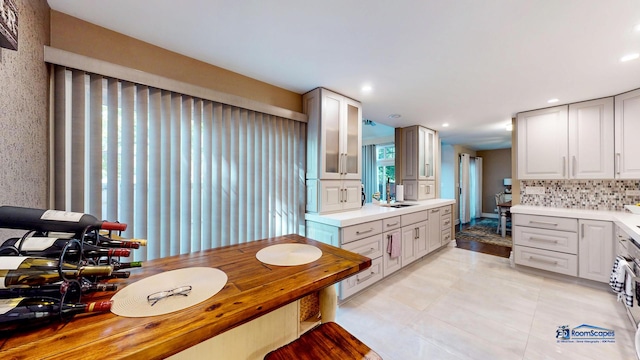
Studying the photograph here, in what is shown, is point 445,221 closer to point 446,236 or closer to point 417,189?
point 446,236

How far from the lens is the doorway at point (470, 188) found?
6340 mm

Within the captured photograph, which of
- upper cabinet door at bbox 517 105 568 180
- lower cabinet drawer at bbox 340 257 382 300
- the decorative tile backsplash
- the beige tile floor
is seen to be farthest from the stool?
the decorative tile backsplash

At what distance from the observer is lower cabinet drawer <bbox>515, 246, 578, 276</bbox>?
8.78 feet

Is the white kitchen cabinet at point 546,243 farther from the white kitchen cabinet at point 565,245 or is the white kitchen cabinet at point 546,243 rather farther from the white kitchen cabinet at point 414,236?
the white kitchen cabinet at point 414,236

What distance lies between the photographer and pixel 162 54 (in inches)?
70.4

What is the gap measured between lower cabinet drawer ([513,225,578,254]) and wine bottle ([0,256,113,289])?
4.08 m

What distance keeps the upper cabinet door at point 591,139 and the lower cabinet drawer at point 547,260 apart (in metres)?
0.99

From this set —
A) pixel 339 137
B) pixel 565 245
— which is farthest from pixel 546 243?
pixel 339 137

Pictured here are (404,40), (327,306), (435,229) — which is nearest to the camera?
(327,306)

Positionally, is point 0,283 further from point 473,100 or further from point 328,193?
point 473,100

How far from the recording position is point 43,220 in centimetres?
69

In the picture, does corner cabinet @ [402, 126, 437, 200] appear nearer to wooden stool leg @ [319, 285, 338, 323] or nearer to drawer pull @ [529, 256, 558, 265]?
drawer pull @ [529, 256, 558, 265]

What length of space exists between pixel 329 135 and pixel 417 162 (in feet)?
7.10

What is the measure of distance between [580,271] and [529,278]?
18.5 inches
